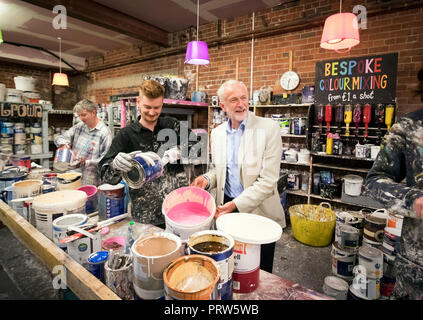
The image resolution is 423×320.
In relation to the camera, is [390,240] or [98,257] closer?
[98,257]

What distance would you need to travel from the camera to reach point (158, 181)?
75.7 inches

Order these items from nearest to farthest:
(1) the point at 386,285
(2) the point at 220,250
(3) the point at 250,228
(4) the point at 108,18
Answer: (2) the point at 220,250 < (3) the point at 250,228 < (1) the point at 386,285 < (4) the point at 108,18

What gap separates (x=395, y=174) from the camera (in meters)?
1.26

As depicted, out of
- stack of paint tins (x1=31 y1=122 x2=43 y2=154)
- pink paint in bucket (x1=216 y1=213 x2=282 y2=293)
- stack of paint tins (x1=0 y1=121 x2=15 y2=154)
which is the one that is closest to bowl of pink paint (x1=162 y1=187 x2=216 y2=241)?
pink paint in bucket (x1=216 y1=213 x2=282 y2=293)

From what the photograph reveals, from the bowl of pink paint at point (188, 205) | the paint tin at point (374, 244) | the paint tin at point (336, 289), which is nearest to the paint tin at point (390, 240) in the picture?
the paint tin at point (374, 244)

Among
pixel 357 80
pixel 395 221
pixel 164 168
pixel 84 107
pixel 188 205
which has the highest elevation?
pixel 357 80

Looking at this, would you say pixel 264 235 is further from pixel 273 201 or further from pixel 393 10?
pixel 393 10

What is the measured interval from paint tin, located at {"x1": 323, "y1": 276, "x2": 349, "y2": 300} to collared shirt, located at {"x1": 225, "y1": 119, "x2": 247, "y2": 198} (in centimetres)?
118

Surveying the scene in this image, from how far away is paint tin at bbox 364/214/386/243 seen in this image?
2.49m

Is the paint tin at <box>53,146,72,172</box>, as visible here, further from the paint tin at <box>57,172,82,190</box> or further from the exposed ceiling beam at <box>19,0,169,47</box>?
the exposed ceiling beam at <box>19,0,169,47</box>

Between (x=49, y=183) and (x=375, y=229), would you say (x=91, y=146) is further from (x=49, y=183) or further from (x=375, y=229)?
(x=375, y=229)

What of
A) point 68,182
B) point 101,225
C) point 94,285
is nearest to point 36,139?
point 68,182

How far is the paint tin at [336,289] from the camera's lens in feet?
6.86

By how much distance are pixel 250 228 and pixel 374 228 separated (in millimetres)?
2146
